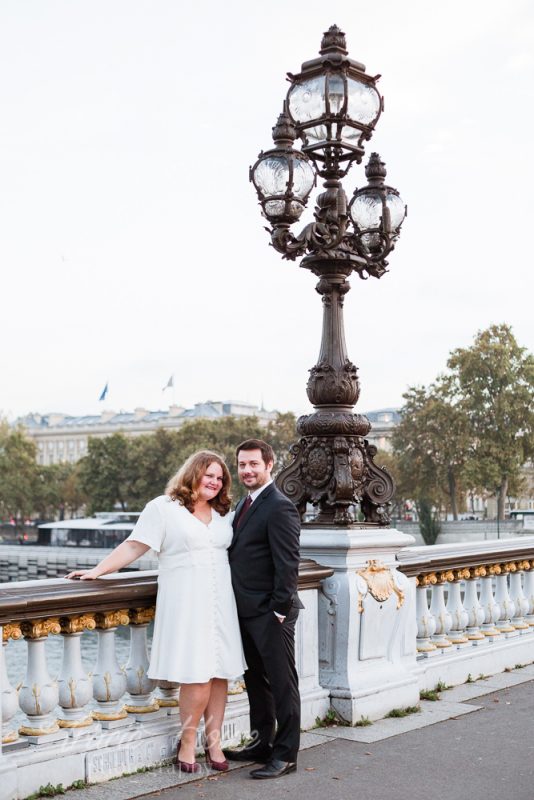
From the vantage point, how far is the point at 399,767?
6.34 m

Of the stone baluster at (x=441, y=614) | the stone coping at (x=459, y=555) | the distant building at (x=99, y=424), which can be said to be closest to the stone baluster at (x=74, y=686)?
the stone coping at (x=459, y=555)

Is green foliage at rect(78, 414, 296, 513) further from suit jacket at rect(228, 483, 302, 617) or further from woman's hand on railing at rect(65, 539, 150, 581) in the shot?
woman's hand on railing at rect(65, 539, 150, 581)

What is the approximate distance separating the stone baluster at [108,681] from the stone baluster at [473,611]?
4241mm

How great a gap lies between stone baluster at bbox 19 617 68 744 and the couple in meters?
0.50

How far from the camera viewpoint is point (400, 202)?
8586mm

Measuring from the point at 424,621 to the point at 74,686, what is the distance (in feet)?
12.4

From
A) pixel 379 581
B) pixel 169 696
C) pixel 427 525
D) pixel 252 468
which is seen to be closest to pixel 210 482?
pixel 252 468

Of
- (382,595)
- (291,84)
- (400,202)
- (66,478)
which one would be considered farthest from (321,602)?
(66,478)

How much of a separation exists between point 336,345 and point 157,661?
10.1 feet

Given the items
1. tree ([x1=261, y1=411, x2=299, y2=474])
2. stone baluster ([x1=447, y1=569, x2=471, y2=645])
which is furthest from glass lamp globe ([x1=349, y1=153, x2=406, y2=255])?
tree ([x1=261, y1=411, x2=299, y2=474])

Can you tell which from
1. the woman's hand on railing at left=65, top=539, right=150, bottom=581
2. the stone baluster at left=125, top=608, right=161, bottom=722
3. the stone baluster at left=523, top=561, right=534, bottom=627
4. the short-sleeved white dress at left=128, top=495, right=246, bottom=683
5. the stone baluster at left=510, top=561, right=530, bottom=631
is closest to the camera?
the woman's hand on railing at left=65, top=539, right=150, bottom=581

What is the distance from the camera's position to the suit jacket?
19.5 ft

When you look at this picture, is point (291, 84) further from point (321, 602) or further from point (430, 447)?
point (430, 447)

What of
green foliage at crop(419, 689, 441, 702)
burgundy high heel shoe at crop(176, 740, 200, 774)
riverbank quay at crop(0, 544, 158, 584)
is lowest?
riverbank quay at crop(0, 544, 158, 584)
